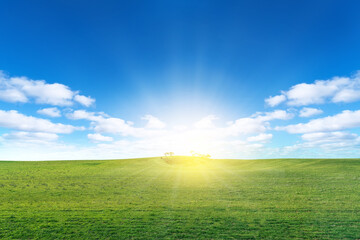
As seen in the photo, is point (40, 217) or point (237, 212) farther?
point (237, 212)

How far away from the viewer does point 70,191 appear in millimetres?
33031

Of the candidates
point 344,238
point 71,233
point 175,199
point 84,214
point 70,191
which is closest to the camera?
point 344,238

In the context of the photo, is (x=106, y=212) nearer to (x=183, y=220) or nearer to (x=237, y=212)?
(x=183, y=220)

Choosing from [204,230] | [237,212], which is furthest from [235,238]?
[237,212]

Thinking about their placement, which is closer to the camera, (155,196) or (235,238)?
(235,238)

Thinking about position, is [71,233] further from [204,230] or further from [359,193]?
[359,193]

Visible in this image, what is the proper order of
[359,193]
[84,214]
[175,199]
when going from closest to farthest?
[84,214], [175,199], [359,193]

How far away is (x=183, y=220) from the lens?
18797mm

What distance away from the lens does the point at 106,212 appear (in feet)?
70.4

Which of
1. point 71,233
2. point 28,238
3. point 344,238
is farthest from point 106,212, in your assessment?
point 344,238

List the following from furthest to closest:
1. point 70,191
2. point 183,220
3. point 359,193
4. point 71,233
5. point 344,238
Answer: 1. point 70,191
2. point 359,193
3. point 183,220
4. point 71,233
5. point 344,238

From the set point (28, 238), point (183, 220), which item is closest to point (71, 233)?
point (28, 238)

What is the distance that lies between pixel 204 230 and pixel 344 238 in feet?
34.1

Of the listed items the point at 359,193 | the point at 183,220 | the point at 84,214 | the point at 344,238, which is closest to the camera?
the point at 344,238
